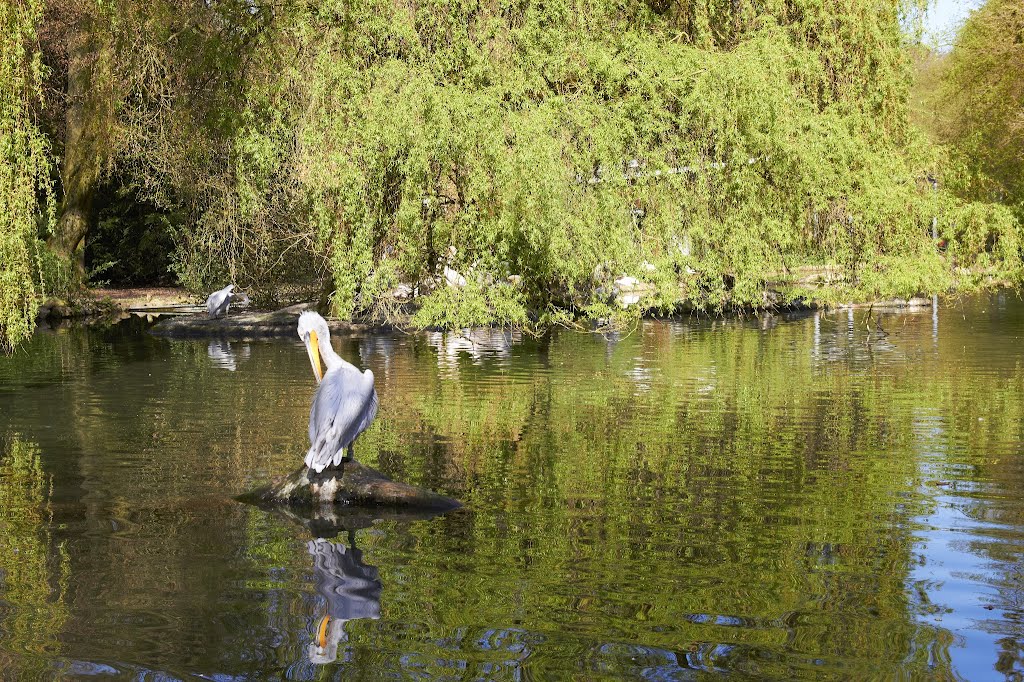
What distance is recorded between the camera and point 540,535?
9469 mm

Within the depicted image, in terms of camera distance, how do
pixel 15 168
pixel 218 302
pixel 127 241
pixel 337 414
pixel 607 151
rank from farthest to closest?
pixel 127 241 → pixel 218 302 → pixel 607 151 → pixel 15 168 → pixel 337 414

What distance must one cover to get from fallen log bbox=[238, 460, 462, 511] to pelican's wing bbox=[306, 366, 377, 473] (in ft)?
0.48

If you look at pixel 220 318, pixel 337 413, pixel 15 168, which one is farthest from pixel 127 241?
pixel 337 413

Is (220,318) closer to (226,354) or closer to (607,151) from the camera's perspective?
(226,354)

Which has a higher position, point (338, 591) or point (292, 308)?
point (292, 308)

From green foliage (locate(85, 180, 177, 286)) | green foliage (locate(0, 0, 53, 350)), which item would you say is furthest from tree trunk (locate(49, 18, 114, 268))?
green foliage (locate(0, 0, 53, 350))

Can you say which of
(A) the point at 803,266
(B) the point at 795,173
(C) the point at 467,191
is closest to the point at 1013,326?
(A) the point at 803,266

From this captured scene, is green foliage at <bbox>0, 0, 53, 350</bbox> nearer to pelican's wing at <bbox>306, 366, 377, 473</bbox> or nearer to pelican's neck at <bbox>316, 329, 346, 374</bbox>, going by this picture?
pelican's neck at <bbox>316, 329, 346, 374</bbox>

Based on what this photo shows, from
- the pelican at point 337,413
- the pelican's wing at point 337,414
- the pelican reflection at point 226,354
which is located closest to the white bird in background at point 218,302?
the pelican reflection at point 226,354

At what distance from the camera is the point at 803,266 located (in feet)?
73.5

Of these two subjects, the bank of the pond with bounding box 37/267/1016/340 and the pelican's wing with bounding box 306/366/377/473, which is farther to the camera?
the bank of the pond with bounding box 37/267/1016/340

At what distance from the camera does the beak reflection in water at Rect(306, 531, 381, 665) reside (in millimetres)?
7133

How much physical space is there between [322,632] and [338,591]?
789mm

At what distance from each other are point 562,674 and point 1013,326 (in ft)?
75.3
